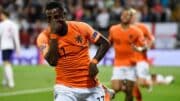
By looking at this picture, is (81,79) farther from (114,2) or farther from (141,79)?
(114,2)

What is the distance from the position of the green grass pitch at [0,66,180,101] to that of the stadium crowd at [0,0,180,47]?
16.6 ft

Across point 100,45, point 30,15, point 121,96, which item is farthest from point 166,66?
point 100,45

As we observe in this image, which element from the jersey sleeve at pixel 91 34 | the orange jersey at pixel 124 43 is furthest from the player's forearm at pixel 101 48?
the orange jersey at pixel 124 43

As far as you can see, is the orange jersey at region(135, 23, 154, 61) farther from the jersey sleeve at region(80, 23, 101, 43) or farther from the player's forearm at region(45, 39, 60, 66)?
the player's forearm at region(45, 39, 60, 66)

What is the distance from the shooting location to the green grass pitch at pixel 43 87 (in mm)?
18797

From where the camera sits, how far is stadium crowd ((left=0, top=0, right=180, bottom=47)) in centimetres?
3334

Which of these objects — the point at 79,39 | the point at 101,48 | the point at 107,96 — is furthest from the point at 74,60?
the point at 107,96

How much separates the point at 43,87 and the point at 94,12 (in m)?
12.9

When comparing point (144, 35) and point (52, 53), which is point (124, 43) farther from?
point (52, 53)

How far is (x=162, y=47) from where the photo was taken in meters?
32.5

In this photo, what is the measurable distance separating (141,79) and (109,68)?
307 inches

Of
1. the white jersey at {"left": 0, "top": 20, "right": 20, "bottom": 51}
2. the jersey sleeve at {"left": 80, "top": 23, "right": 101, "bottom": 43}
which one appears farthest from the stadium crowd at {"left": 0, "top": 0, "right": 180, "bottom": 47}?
the jersey sleeve at {"left": 80, "top": 23, "right": 101, "bottom": 43}

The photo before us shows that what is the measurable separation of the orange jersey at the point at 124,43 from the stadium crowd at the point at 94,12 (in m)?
17.3

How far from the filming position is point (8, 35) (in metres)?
21.6
